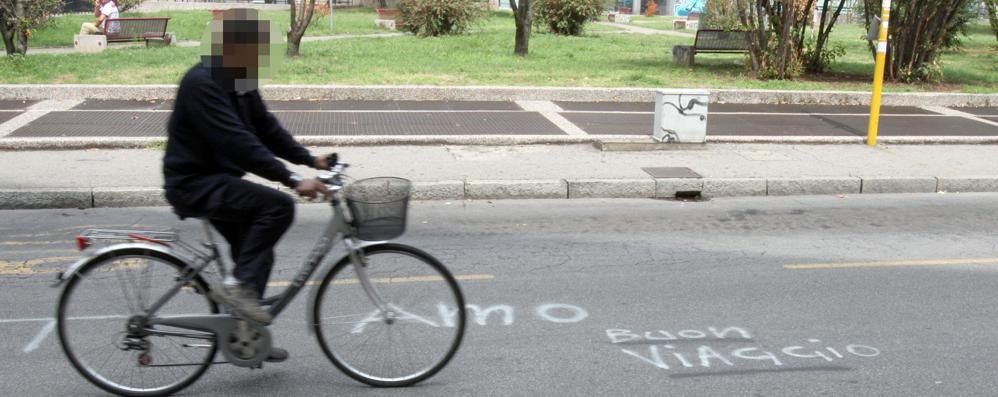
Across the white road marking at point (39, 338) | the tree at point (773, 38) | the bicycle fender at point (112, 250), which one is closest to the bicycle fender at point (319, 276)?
the bicycle fender at point (112, 250)

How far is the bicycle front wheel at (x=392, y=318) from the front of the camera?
4.23 m

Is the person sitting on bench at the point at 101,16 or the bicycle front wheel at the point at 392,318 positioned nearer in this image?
the bicycle front wheel at the point at 392,318

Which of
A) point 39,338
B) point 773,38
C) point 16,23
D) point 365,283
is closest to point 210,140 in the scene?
point 365,283

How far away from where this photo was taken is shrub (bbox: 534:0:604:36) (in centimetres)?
3141

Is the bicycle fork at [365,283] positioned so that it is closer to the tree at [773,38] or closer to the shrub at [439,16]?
the tree at [773,38]

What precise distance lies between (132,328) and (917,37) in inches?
716

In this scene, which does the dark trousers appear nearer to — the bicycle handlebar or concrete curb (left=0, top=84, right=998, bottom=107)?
the bicycle handlebar

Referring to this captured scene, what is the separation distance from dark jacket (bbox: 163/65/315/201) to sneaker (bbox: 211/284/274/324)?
1.46 ft

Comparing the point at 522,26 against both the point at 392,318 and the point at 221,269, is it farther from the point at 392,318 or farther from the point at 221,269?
the point at 221,269

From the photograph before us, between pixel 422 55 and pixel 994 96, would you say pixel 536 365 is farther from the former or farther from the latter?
pixel 422 55

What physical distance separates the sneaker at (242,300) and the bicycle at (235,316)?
49 millimetres

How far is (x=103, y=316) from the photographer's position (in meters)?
4.24

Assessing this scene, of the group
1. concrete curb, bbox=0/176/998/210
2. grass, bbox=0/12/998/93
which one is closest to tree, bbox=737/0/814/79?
grass, bbox=0/12/998/93

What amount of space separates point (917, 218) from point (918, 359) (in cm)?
418
